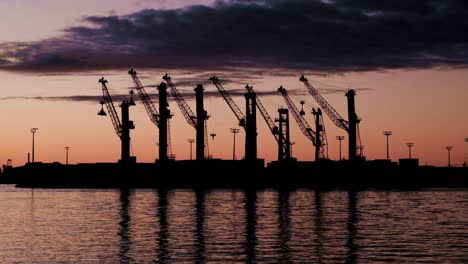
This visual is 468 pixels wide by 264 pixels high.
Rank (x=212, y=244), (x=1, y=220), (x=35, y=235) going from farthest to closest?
(x=1, y=220), (x=35, y=235), (x=212, y=244)

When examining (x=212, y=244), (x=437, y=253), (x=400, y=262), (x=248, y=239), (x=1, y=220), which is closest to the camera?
(x=400, y=262)

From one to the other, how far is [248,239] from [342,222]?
19953 millimetres

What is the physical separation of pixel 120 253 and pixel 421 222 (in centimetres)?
3709

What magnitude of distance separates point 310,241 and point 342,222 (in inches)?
785

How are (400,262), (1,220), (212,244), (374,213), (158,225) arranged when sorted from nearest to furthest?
(400,262) < (212,244) < (158,225) < (1,220) < (374,213)

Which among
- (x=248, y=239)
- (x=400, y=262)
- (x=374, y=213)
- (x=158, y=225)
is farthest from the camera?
(x=374, y=213)

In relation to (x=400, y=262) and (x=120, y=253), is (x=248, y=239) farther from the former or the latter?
(x=400, y=262)

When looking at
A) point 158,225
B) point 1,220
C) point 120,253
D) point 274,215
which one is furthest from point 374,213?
point 120,253

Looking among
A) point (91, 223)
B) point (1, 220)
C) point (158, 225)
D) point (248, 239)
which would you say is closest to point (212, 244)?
point (248, 239)

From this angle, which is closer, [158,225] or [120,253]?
[120,253]

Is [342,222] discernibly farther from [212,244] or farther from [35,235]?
[35,235]

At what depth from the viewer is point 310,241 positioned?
55.4 meters

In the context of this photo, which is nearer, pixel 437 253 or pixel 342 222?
pixel 437 253

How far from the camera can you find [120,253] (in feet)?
160
